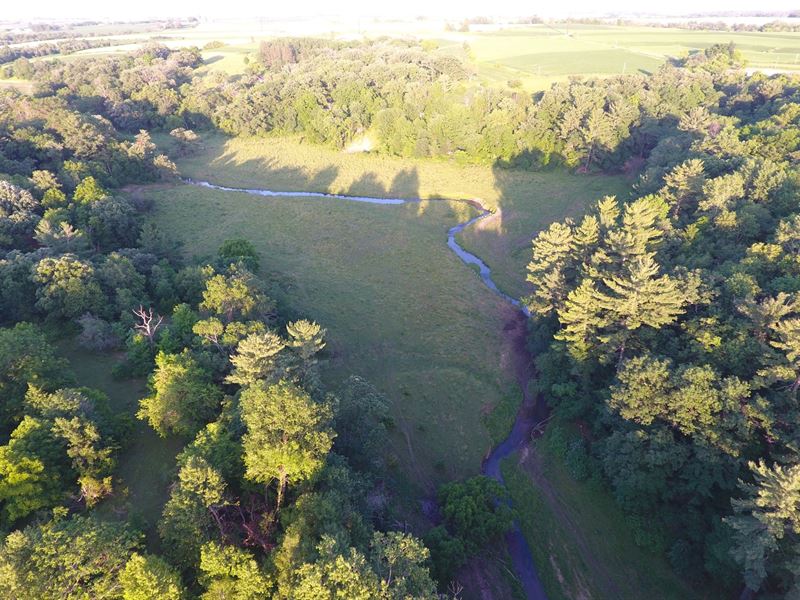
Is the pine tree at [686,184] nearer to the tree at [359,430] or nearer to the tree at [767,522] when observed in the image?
the tree at [767,522]

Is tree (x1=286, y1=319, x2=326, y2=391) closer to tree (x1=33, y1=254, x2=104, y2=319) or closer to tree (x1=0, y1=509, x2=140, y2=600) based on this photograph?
tree (x1=0, y1=509, x2=140, y2=600)

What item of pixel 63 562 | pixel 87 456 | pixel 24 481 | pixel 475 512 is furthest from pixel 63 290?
pixel 475 512

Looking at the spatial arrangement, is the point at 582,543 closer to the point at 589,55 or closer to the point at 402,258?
the point at 402,258

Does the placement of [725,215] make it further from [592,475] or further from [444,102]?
[444,102]

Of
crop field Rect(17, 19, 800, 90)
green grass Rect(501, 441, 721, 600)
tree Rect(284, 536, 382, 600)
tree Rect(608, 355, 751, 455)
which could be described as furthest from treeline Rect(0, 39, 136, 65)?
tree Rect(608, 355, 751, 455)

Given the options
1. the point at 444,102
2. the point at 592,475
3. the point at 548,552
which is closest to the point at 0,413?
the point at 548,552

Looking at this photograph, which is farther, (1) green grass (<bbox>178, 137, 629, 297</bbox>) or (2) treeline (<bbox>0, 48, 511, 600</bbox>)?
(1) green grass (<bbox>178, 137, 629, 297</bbox>)
